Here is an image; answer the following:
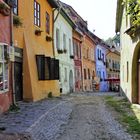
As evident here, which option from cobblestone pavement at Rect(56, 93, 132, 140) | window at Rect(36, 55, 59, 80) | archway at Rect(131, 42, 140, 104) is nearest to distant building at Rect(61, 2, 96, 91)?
window at Rect(36, 55, 59, 80)

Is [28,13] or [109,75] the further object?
[109,75]

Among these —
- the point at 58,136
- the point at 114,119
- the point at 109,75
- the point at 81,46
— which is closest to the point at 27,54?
the point at 114,119

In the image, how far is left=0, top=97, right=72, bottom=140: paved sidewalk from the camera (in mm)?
9062

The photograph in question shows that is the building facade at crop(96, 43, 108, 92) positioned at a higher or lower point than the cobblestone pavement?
higher

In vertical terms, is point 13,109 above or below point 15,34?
below

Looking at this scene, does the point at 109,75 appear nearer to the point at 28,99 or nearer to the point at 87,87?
the point at 87,87

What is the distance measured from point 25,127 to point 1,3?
4274 millimetres

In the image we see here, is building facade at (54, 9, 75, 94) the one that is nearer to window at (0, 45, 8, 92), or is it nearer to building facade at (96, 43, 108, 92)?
window at (0, 45, 8, 92)

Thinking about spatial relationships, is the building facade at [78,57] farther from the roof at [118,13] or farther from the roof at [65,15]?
the roof at [118,13]

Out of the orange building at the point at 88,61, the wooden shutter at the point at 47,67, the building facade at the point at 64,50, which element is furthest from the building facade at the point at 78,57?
the wooden shutter at the point at 47,67

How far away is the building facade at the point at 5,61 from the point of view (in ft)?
42.0

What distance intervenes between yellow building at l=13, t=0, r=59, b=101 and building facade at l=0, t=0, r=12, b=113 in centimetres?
132

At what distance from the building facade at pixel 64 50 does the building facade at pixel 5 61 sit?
38.7 ft

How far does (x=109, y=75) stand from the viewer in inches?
2282
